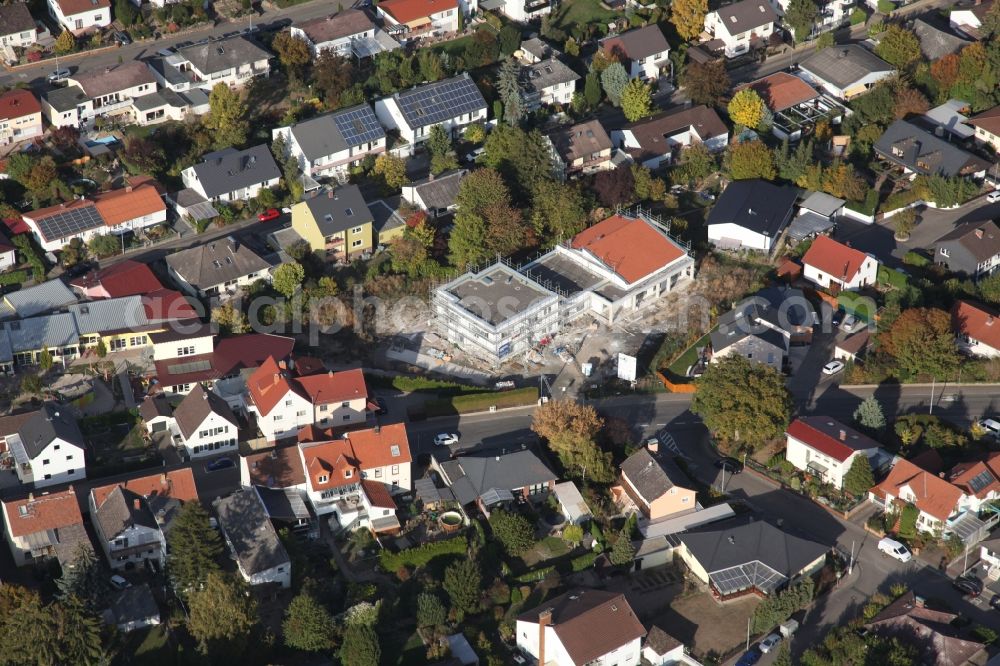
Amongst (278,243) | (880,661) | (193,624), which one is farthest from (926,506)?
(278,243)

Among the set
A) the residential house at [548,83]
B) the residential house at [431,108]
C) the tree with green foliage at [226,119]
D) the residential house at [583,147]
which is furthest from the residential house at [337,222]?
the residential house at [548,83]

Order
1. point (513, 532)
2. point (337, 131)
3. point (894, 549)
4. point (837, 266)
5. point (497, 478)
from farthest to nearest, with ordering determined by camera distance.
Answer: point (337, 131)
point (837, 266)
point (497, 478)
point (894, 549)
point (513, 532)

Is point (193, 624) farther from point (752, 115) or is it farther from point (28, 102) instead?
point (752, 115)

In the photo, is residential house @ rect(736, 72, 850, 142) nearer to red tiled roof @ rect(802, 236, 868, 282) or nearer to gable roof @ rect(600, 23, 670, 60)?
gable roof @ rect(600, 23, 670, 60)

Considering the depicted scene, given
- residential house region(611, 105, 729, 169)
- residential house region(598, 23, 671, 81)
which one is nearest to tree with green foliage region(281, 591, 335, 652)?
residential house region(611, 105, 729, 169)

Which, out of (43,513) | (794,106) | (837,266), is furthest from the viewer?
(794,106)

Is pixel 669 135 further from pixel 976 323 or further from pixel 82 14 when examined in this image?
pixel 82 14

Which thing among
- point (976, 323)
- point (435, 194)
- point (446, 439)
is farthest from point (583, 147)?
point (976, 323)
